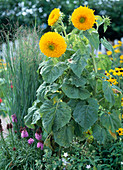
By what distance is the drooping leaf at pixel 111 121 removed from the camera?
→ 206 centimetres

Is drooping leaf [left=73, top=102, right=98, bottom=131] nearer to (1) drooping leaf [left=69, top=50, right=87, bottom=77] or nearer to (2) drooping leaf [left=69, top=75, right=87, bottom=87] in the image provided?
(2) drooping leaf [left=69, top=75, right=87, bottom=87]

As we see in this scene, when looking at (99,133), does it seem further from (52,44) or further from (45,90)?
(52,44)

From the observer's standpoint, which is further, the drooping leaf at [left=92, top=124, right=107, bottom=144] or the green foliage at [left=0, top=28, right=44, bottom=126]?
the green foliage at [left=0, top=28, right=44, bottom=126]

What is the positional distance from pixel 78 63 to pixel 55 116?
49cm

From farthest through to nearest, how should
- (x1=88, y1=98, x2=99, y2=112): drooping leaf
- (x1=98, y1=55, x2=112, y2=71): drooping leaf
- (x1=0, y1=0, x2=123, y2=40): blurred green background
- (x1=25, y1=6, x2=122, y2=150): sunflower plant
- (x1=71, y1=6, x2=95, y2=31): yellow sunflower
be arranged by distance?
(x1=0, y1=0, x2=123, y2=40): blurred green background < (x1=98, y1=55, x2=112, y2=71): drooping leaf < (x1=88, y1=98, x2=99, y2=112): drooping leaf < (x1=25, y1=6, x2=122, y2=150): sunflower plant < (x1=71, y1=6, x2=95, y2=31): yellow sunflower

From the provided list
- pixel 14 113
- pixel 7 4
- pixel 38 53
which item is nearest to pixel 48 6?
pixel 7 4

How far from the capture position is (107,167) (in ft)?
7.00

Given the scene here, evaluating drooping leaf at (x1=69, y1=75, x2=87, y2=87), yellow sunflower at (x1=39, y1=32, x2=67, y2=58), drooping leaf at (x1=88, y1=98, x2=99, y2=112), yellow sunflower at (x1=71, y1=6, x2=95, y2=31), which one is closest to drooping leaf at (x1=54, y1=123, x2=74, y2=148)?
drooping leaf at (x1=88, y1=98, x2=99, y2=112)

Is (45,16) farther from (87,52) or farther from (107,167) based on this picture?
(107,167)

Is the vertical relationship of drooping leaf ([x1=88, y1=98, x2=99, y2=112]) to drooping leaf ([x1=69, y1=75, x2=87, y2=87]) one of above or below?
below

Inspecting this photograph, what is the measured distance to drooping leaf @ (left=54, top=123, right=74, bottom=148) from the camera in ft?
6.59

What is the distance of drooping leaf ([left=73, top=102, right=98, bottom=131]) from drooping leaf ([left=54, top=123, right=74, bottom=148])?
140 mm

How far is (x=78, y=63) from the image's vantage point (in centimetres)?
195

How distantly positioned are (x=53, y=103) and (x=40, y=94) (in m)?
0.14
